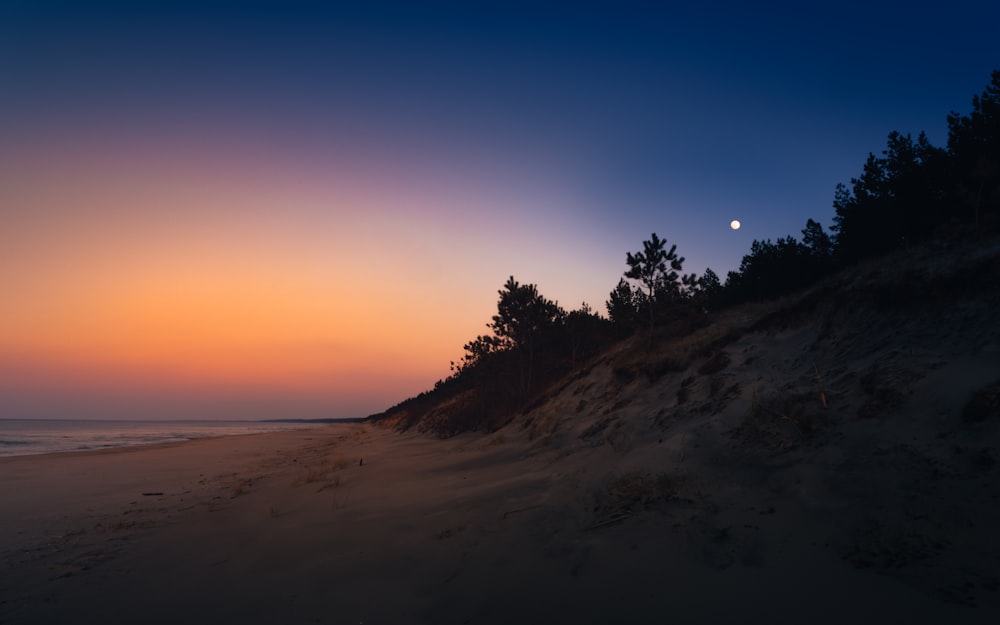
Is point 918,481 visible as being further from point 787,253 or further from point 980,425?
point 787,253

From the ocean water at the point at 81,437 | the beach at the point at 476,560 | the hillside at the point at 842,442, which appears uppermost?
the ocean water at the point at 81,437

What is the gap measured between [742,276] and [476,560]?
38.6 meters

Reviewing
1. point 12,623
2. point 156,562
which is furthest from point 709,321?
point 12,623

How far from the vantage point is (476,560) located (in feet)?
20.3

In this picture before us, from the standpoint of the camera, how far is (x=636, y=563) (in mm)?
5223

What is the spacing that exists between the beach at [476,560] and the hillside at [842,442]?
0.26 ft

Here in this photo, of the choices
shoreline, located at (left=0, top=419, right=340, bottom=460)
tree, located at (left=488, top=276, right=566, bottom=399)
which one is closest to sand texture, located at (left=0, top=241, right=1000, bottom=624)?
tree, located at (left=488, top=276, right=566, bottom=399)

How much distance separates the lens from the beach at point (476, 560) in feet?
14.3

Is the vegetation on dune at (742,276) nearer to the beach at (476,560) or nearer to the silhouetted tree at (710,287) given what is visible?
the silhouetted tree at (710,287)

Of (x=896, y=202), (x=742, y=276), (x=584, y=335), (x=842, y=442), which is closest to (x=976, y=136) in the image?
(x=896, y=202)

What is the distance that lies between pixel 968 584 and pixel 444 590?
490 cm

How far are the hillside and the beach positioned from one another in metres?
0.08

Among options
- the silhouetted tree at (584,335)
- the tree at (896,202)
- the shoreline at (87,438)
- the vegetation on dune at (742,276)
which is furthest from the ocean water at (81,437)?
the tree at (896,202)

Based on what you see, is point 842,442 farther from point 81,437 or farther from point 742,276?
point 81,437
